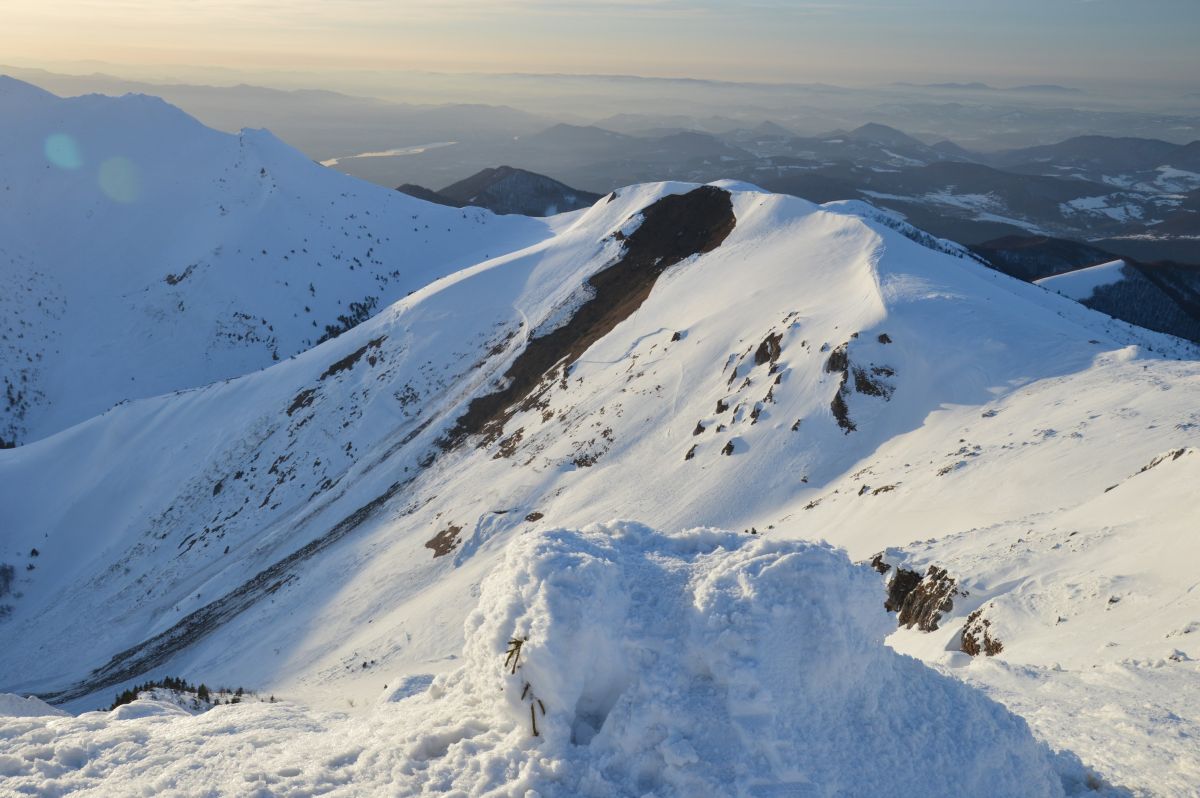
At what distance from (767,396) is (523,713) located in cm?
3006

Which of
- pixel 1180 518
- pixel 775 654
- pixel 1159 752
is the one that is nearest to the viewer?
pixel 775 654

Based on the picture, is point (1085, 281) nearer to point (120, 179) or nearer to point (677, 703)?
point (677, 703)

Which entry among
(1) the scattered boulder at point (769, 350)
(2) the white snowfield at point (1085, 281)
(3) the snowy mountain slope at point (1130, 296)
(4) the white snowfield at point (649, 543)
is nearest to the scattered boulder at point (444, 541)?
(4) the white snowfield at point (649, 543)

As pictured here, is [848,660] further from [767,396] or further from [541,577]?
[767,396]

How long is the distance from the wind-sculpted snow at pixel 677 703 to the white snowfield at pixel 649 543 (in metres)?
0.03

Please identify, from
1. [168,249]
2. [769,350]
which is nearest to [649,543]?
[769,350]

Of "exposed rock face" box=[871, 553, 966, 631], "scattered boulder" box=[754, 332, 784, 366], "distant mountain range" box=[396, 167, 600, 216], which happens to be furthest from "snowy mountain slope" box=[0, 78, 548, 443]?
"exposed rock face" box=[871, 553, 966, 631]

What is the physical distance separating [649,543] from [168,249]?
12544 cm

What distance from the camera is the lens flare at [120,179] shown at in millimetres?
119875

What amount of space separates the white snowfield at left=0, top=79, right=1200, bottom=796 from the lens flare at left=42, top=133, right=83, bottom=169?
55573mm

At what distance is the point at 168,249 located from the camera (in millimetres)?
111812

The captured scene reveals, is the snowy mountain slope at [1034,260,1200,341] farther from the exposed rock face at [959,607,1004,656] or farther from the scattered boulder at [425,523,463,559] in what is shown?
the exposed rock face at [959,607,1004,656]

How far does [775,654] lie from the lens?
23.8ft

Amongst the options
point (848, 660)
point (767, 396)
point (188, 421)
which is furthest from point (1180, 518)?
point (188, 421)
